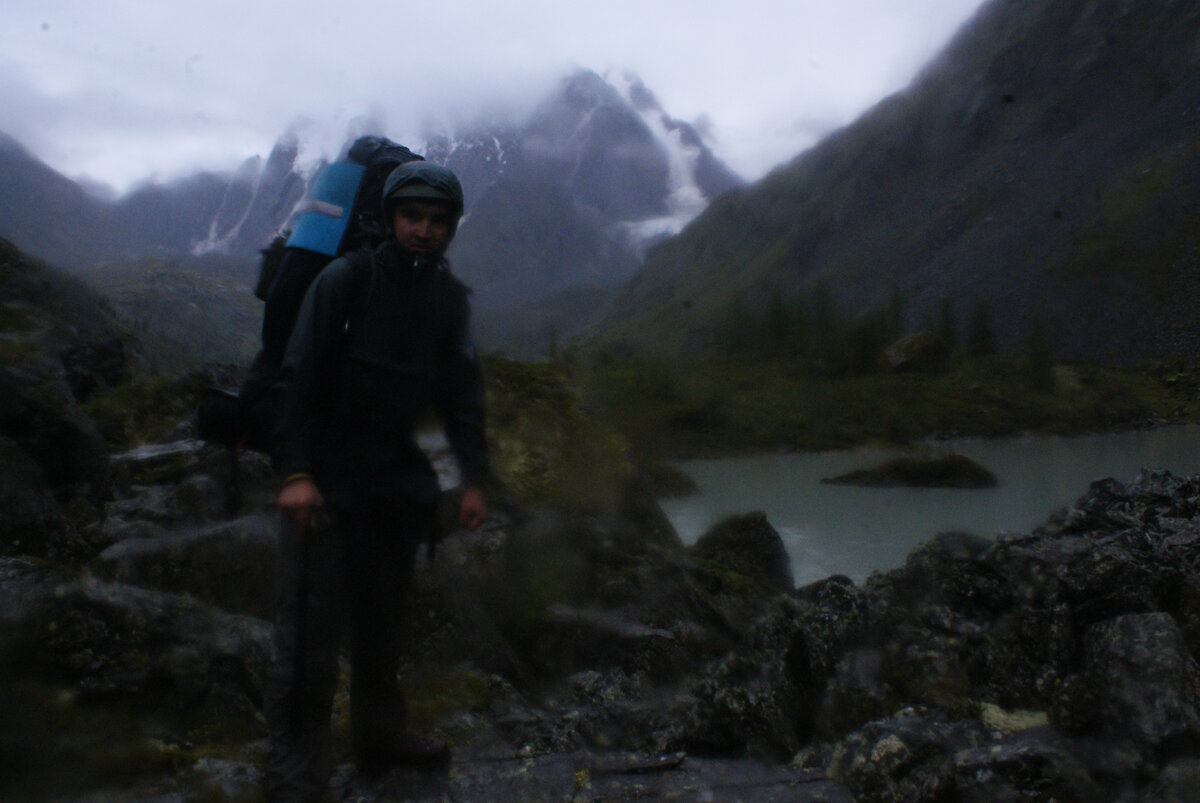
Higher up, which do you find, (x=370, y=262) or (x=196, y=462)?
(x=370, y=262)

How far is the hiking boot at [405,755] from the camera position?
3014 millimetres

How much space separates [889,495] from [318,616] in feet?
59.6

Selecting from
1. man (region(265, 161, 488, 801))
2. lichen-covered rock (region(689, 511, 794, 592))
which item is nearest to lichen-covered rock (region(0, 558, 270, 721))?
man (region(265, 161, 488, 801))

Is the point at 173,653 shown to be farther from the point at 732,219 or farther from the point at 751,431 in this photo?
the point at 732,219

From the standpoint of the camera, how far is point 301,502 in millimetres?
2543

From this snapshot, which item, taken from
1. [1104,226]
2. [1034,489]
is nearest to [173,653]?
[1034,489]

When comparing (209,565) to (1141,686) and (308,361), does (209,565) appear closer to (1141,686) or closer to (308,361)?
(308,361)

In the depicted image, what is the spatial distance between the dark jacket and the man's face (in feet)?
0.15

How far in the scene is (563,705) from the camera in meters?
4.54

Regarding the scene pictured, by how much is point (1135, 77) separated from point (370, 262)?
11122 cm

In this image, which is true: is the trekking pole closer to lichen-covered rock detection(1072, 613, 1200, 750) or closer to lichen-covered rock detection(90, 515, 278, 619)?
lichen-covered rock detection(90, 515, 278, 619)

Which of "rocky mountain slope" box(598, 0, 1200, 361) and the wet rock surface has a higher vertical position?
"rocky mountain slope" box(598, 0, 1200, 361)

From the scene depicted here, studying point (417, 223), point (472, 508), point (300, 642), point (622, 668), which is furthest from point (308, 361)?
point (622, 668)

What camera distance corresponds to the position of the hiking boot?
3.01m
